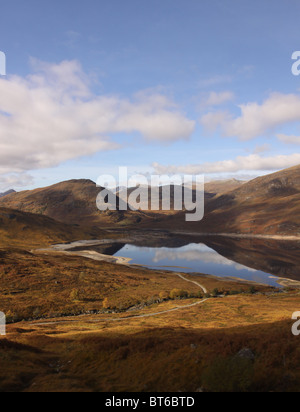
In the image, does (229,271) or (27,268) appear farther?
(229,271)

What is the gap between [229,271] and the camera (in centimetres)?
12388

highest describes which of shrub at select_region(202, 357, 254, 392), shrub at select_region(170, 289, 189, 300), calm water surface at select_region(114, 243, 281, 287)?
shrub at select_region(202, 357, 254, 392)

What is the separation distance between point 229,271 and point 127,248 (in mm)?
92889

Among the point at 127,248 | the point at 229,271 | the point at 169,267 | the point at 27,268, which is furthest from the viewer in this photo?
the point at 127,248

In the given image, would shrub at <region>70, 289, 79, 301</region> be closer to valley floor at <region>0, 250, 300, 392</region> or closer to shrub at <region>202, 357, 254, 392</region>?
valley floor at <region>0, 250, 300, 392</region>

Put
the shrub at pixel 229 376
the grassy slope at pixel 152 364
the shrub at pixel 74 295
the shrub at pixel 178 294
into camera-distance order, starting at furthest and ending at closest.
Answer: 1. the shrub at pixel 178 294
2. the shrub at pixel 74 295
3. the grassy slope at pixel 152 364
4. the shrub at pixel 229 376

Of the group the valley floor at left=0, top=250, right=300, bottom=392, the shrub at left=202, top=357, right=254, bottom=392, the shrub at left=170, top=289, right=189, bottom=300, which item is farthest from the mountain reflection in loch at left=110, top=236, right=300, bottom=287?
the shrub at left=202, top=357, right=254, bottom=392

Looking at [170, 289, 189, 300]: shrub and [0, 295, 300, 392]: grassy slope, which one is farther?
A: [170, 289, 189, 300]: shrub

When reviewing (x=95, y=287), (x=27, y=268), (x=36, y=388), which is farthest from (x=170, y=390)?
(x=27, y=268)

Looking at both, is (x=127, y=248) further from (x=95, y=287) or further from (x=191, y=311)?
(x=191, y=311)

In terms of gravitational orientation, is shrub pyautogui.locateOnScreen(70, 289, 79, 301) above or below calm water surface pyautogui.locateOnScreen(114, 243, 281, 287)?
above

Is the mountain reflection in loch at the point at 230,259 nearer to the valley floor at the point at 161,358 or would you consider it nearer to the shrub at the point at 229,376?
the valley floor at the point at 161,358

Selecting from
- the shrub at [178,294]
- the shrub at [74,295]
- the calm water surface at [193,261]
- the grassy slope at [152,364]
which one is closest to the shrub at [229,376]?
the grassy slope at [152,364]
